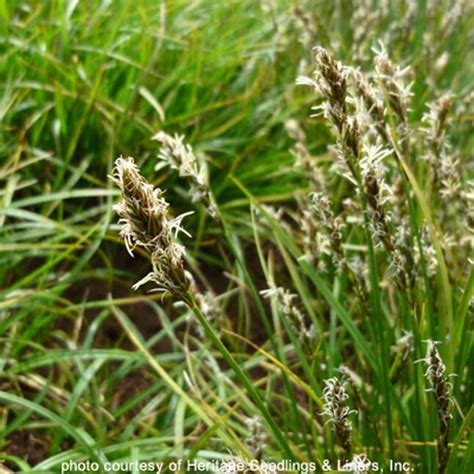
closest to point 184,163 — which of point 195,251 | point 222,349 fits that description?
point 222,349

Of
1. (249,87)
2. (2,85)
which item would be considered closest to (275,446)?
(2,85)

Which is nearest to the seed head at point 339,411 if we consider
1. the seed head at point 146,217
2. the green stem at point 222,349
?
the green stem at point 222,349

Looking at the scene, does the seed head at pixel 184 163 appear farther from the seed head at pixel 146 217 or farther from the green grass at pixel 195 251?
the seed head at pixel 146 217

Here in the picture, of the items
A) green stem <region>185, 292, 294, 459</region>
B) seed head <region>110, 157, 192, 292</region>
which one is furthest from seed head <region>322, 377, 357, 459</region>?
seed head <region>110, 157, 192, 292</region>

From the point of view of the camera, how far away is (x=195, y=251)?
8.99ft

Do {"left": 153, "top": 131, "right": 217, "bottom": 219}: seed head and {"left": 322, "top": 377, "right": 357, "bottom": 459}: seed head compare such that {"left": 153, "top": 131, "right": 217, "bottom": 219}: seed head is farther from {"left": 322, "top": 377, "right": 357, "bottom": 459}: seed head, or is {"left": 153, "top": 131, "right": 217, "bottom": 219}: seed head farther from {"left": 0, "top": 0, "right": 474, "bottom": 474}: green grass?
{"left": 322, "top": 377, "right": 357, "bottom": 459}: seed head

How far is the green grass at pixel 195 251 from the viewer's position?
1787 mm

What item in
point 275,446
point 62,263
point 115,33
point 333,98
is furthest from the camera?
point 115,33

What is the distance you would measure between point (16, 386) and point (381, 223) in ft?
3.86

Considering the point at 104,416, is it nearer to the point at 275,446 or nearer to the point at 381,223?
the point at 275,446

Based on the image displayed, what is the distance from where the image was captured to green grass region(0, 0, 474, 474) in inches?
70.4

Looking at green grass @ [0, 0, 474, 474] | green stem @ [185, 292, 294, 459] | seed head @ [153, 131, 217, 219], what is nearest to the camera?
green stem @ [185, 292, 294, 459]

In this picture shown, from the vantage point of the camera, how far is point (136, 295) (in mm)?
2730

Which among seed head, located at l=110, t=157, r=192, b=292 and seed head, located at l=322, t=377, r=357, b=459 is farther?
seed head, located at l=322, t=377, r=357, b=459
